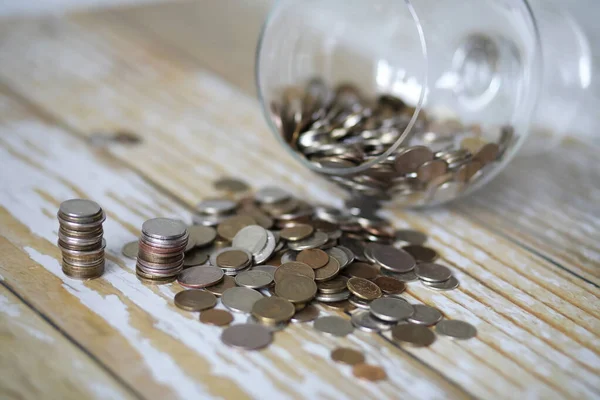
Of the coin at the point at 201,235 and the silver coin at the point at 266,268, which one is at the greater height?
the silver coin at the point at 266,268

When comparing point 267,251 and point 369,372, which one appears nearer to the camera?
point 369,372

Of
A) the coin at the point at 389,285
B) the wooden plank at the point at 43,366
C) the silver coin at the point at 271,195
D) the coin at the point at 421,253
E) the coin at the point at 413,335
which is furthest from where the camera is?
the silver coin at the point at 271,195

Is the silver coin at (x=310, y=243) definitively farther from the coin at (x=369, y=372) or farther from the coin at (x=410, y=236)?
the coin at (x=369, y=372)

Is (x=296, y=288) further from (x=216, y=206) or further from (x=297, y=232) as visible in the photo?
(x=216, y=206)

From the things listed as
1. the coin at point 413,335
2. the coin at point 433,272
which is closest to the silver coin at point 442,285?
the coin at point 433,272

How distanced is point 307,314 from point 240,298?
9 centimetres

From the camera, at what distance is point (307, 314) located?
93 centimetres

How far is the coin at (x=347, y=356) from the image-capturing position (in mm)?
842

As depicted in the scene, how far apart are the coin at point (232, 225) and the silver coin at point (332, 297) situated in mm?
193

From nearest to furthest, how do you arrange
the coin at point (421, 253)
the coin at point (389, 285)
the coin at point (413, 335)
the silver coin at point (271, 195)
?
the coin at point (413, 335)
the coin at point (389, 285)
the coin at point (421, 253)
the silver coin at point (271, 195)

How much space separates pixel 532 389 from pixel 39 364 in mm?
570

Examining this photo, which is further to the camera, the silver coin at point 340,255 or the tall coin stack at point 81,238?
the silver coin at point 340,255

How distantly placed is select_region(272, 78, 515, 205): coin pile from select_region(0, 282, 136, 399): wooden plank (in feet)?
1.53

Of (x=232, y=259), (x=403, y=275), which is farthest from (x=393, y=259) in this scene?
(x=232, y=259)
